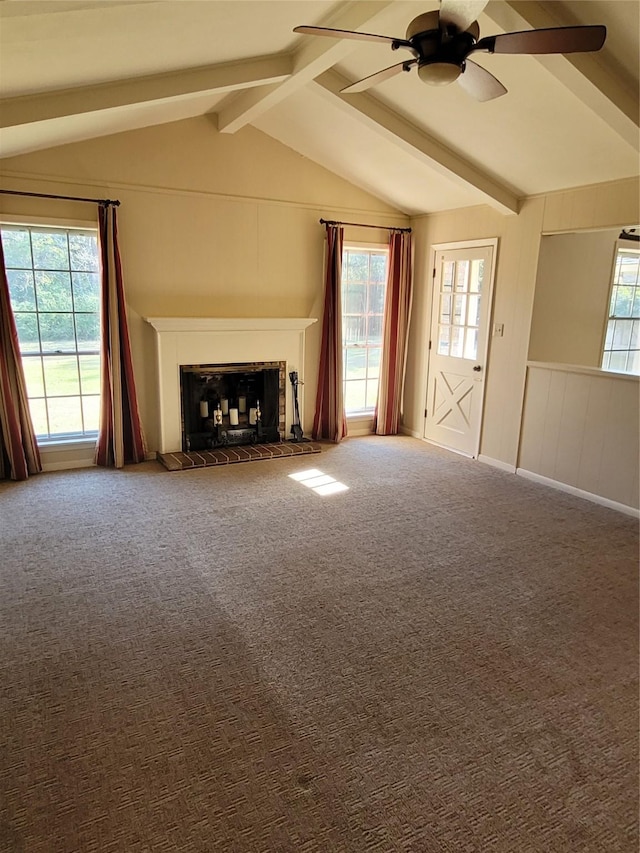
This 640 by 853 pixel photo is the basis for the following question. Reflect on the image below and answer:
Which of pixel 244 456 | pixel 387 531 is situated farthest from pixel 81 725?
pixel 244 456

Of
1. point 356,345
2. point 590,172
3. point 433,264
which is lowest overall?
point 356,345

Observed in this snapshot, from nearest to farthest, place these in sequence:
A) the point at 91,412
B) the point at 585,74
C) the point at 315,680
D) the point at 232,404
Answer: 1. the point at 315,680
2. the point at 585,74
3. the point at 91,412
4. the point at 232,404

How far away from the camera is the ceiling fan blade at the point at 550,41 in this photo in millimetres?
2057

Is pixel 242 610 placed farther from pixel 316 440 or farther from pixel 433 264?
pixel 433 264

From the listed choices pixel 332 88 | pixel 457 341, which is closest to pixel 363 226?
pixel 457 341

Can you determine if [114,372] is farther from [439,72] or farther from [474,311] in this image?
[439,72]

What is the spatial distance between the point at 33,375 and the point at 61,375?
230 mm

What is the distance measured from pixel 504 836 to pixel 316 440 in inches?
186

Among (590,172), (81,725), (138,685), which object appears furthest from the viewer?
(590,172)

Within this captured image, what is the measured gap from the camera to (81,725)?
2137mm

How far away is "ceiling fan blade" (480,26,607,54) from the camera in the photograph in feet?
6.75

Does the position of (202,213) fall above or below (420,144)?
below

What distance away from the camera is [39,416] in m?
5.10

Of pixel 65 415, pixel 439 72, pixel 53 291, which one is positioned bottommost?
pixel 65 415
